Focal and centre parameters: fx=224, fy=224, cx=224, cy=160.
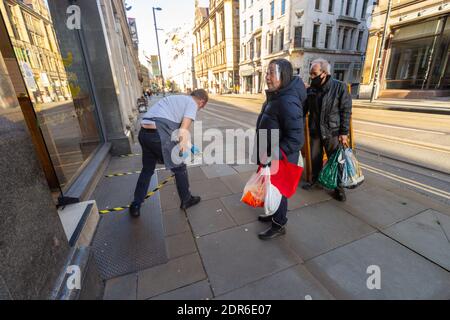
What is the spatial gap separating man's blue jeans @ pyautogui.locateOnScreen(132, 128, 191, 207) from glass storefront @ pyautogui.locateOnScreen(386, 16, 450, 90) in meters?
22.1

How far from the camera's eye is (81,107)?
536cm

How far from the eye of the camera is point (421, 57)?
17641 mm

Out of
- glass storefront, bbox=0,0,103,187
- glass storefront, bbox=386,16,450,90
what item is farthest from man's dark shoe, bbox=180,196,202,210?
glass storefront, bbox=386,16,450,90

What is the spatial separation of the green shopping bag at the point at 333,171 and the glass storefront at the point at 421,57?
796 inches

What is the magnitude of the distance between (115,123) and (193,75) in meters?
80.3

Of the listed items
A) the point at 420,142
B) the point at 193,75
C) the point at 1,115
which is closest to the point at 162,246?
the point at 1,115

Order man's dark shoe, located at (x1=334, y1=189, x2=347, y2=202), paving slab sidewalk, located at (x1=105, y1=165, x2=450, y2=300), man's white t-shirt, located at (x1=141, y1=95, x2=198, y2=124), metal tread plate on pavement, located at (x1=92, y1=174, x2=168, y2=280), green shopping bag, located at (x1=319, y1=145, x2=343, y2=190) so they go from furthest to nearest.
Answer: man's dark shoe, located at (x1=334, y1=189, x2=347, y2=202), green shopping bag, located at (x1=319, y1=145, x2=343, y2=190), man's white t-shirt, located at (x1=141, y1=95, x2=198, y2=124), metal tread plate on pavement, located at (x1=92, y1=174, x2=168, y2=280), paving slab sidewalk, located at (x1=105, y1=165, x2=450, y2=300)

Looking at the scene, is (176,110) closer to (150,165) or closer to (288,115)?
(150,165)

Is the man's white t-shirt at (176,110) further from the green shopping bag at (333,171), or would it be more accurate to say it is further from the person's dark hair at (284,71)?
the green shopping bag at (333,171)

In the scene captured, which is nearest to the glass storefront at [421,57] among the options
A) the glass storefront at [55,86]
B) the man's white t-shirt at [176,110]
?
the man's white t-shirt at [176,110]

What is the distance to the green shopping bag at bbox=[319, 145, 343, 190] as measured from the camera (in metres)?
3.38

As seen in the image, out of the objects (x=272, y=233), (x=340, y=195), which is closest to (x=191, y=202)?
(x=272, y=233)

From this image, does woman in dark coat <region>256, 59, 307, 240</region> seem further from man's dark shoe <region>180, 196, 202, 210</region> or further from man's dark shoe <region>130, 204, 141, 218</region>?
man's dark shoe <region>130, 204, 141, 218</region>

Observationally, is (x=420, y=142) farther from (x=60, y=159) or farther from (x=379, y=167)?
(x=60, y=159)
